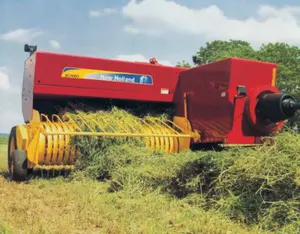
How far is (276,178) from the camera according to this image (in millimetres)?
3576

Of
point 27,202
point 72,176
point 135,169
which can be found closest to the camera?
point 27,202

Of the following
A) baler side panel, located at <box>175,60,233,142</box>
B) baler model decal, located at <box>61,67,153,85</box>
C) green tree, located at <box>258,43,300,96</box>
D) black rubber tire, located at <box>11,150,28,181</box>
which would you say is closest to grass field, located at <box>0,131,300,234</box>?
black rubber tire, located at <box>11,150,28,181</box>

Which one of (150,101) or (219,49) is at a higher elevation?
(219,49)

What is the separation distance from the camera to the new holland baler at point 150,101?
593 centimetres

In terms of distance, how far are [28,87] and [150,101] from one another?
6.67ft

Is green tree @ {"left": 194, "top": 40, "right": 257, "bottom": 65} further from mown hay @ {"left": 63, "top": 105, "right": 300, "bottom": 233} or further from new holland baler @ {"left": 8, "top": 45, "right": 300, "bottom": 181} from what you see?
mown hay @ {"left": 63, "top": 105, "right": 300, "bottom": 233}

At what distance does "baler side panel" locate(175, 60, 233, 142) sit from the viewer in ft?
19.9

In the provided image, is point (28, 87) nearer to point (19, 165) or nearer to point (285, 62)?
point (19, 165)

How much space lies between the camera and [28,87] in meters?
7.08

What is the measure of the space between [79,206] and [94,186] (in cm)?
111

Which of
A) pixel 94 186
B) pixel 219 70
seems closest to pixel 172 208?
pixel 94 186

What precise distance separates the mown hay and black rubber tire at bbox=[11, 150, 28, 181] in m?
1.25

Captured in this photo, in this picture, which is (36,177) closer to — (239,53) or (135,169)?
(135,169)

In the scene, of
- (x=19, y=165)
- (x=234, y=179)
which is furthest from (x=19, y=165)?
(x=234, y=179)
